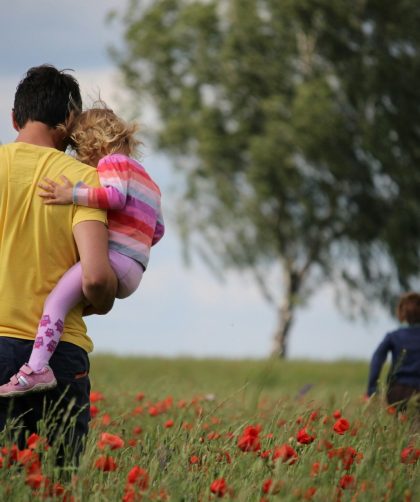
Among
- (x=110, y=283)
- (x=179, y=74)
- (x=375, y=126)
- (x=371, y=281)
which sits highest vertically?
(x=179, y=74)

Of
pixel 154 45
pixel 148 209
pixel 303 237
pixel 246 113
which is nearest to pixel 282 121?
pixel 246 113

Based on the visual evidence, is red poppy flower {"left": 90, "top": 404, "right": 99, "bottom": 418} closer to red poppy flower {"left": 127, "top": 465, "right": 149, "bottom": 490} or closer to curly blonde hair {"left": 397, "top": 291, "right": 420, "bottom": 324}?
red poppy flower {"left": 127, "top": 465, "right": 149, "bottom": 490}

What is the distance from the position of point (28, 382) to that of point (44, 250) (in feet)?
1.77

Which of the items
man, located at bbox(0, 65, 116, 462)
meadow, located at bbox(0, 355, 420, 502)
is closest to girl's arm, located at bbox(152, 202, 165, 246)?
man, located at bbox(0, 65, 116, 462)

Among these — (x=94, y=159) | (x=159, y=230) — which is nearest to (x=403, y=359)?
(x=159, y=230)

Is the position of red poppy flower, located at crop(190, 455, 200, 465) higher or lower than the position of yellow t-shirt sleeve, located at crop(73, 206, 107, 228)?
lower

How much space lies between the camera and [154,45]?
92.4 feet

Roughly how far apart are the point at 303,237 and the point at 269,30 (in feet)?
19.8

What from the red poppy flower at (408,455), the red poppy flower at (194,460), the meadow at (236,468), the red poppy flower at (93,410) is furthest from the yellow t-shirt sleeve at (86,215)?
the red poppy flower at (93,410)

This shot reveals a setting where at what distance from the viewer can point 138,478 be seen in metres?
3.46

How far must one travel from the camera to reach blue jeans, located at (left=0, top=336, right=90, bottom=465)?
386 centimetres

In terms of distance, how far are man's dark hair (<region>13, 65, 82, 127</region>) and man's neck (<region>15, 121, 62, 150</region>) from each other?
0.07 ft

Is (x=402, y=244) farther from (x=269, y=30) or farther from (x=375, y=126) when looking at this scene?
(x=269, y=30)

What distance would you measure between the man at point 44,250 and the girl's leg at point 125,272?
0.10 metres
